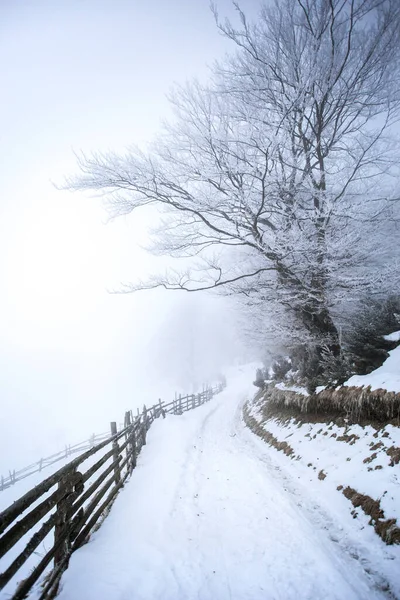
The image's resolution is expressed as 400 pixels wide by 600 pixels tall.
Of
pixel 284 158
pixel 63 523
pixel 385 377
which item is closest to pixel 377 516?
pixel 385 377

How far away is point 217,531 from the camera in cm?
451

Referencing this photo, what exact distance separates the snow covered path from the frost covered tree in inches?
202

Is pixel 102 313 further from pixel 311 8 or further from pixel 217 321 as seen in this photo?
pixel 311 8

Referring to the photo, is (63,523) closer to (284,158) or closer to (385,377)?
(385,377)

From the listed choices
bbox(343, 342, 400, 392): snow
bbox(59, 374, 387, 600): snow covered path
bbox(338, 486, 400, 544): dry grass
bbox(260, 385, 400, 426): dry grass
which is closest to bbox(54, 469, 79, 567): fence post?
bbox(59, 374, 387, 600): snow covered path

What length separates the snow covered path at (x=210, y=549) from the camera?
315 cm

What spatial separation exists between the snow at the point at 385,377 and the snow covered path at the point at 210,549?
3107 mm

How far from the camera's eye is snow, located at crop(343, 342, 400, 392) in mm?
5680

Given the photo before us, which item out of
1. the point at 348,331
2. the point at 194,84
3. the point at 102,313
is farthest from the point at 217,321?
the point at 102,313

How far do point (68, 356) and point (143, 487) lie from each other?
Answer: 86555mm

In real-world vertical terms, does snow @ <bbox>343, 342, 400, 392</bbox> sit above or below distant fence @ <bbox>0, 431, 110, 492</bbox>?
above

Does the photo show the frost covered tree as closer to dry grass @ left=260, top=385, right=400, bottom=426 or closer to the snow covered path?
dry grass @ left=260, top=385, right=400, bottom=426

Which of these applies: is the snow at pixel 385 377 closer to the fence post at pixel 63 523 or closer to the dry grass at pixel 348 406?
the dry grass at pixel 348 406

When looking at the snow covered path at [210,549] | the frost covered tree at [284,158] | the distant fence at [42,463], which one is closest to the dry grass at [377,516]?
the snow covered path at [210,549]
